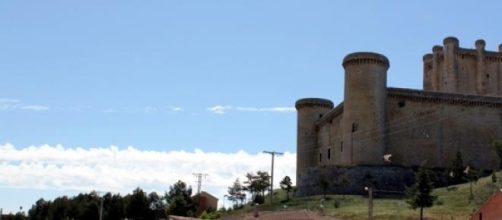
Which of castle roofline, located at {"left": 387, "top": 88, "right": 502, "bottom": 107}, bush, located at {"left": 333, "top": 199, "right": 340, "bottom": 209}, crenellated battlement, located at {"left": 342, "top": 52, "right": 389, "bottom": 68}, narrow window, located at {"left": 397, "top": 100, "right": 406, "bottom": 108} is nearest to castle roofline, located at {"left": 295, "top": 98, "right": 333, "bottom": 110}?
castle roofline, located at {"left": 387, "top": 88, "right": 502, "bottom": 107}

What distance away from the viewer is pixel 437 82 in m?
67.2

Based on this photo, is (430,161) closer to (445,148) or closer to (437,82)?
(445,148)

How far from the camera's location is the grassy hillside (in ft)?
110

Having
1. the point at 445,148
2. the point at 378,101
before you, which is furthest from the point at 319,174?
the point at 445,148

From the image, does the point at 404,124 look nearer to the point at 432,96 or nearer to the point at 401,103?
the point at 401,103

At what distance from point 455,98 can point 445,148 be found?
13.2 ft

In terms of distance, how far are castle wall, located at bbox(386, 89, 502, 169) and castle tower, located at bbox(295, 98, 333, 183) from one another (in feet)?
42.1

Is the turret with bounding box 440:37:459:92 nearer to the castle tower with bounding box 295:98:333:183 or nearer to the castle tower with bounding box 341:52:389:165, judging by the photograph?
the castle tower with bounding box 295:98:333:183

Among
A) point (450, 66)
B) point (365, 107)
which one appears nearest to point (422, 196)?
point (365, 107)

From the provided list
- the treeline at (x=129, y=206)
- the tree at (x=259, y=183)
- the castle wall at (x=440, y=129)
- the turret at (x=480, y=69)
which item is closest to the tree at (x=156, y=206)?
the treeline at (x=129, y=206)

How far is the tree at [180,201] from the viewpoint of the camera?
228 ft

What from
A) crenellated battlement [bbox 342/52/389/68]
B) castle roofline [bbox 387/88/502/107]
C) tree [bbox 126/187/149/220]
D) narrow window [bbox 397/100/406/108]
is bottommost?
tree [bbox 126/187/149/220]

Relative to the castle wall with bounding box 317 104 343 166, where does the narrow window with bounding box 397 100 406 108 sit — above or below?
above

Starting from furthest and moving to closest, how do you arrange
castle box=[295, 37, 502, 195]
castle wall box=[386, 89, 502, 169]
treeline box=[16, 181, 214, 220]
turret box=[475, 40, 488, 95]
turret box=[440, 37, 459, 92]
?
treeline box=[16, 181, 214, 220]
turret box=[475, 40, 488, 95]
turret box=[440, 37, 459, 92]
castle wall box=[386, 89, 502, 169]
castle box=[295, 37, 502, 195]
